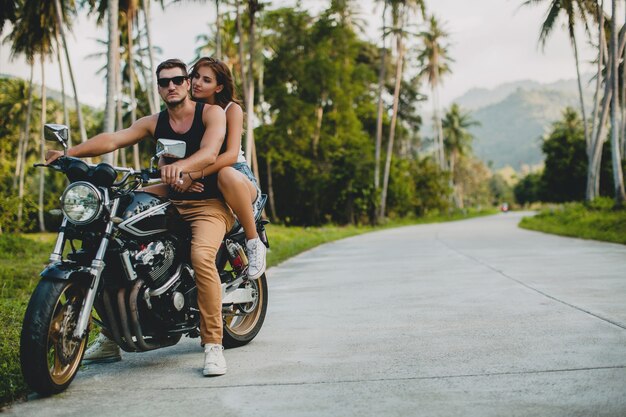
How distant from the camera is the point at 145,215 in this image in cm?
A: 384

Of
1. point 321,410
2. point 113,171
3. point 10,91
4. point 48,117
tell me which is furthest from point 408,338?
point 48,117

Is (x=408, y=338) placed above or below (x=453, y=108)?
below

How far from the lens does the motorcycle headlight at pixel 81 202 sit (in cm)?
354

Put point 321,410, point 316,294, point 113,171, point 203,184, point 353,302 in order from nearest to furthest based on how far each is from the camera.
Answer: point 321,410
point 113,171
point 203,184
point 353,302
point 316,294

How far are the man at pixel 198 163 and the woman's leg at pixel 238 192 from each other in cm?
7

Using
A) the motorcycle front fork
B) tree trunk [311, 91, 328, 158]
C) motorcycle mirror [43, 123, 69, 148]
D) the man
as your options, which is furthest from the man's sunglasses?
tree trunk [311, 91, 328, 158]

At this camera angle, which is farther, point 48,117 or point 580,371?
point 48,117

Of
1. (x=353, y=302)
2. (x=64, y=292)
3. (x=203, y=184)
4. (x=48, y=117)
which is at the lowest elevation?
(x=353, y=302)

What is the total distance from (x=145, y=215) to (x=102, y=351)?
1.14 meters

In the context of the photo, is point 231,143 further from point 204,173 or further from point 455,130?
point 455,130

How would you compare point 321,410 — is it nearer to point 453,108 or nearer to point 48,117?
point 48,117

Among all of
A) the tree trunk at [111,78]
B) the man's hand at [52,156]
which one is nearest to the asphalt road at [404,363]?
the man's hand at [52,156]

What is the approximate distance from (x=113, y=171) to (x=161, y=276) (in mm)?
703

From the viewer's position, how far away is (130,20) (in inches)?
1105
